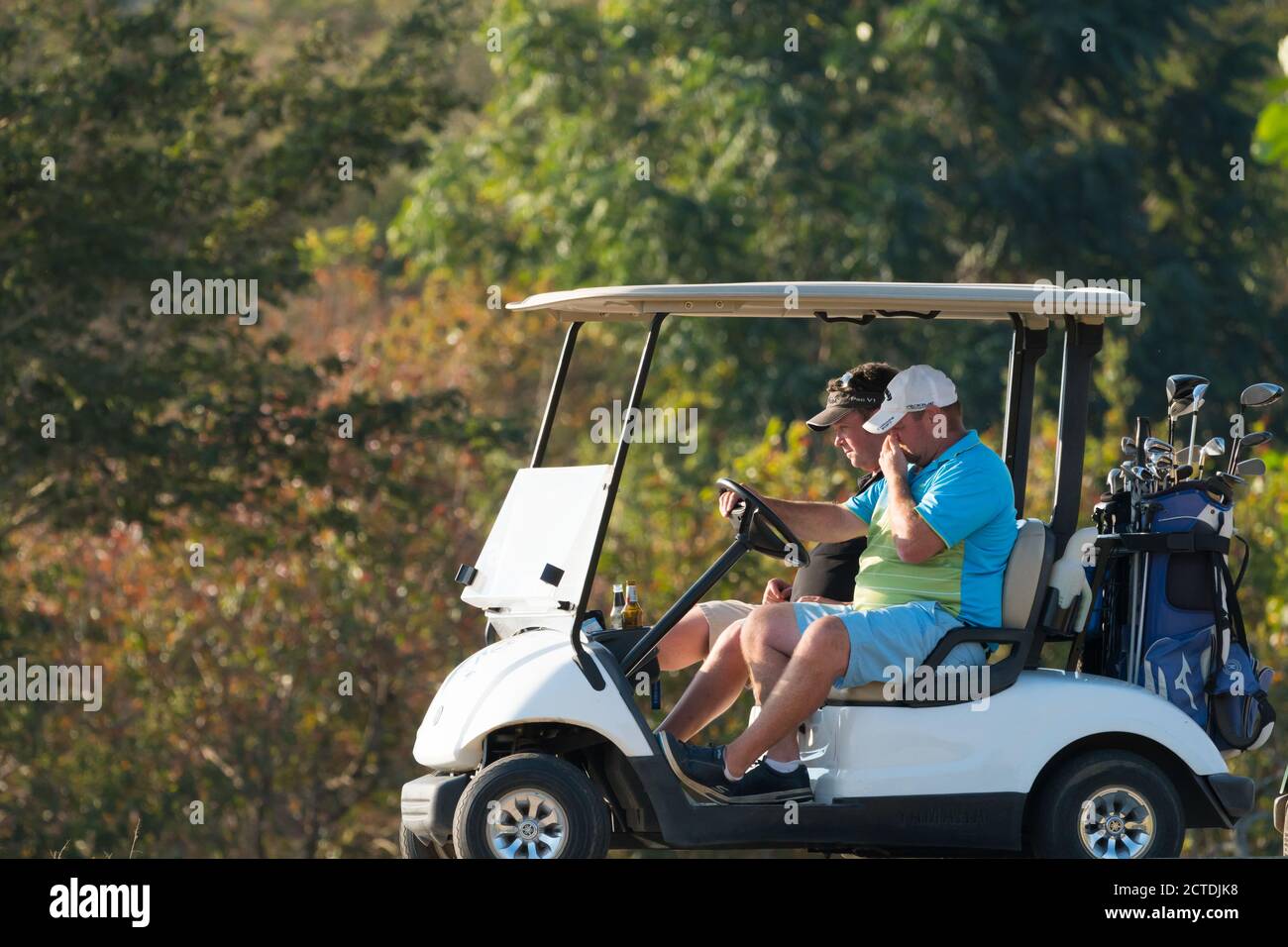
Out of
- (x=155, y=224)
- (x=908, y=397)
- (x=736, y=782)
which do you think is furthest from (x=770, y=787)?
(x=155, y=224)

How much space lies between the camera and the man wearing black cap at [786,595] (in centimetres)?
558

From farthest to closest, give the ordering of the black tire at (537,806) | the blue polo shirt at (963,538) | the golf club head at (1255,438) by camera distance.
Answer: the golf club head at (1255,438) < the blue polo shirt at (963,538) < the black tire at (537,806)

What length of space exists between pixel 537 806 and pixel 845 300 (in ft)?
5.04

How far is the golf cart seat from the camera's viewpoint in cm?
532

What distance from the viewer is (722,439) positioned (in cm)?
1697

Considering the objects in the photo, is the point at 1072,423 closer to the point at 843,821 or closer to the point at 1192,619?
the point at 1192,619

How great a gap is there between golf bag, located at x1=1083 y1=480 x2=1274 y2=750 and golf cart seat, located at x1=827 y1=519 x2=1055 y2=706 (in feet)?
0.79

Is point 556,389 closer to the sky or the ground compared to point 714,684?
closer to the sky

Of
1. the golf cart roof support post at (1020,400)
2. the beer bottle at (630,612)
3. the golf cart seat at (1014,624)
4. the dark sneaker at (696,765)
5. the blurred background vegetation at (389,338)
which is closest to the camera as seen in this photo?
the dark sneaker at (696,765)

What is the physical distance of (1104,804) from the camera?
5371mm

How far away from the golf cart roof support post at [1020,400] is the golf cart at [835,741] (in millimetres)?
489

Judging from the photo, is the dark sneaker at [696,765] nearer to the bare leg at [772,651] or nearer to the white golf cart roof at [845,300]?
the bare leg at [772,651]
